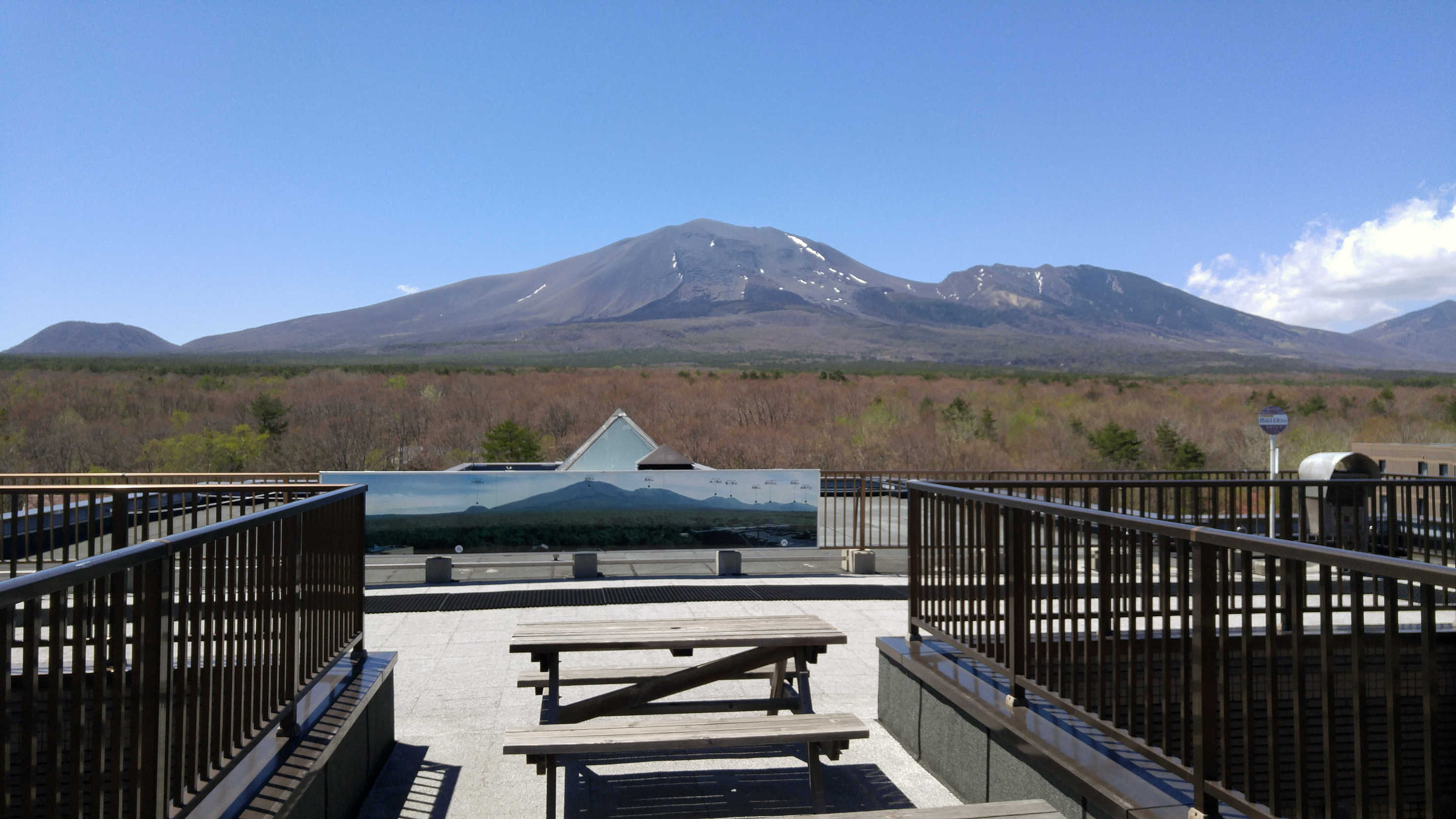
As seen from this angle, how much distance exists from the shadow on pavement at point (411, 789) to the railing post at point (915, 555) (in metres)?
2.31

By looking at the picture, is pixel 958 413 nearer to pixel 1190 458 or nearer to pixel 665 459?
pixel 1190 458

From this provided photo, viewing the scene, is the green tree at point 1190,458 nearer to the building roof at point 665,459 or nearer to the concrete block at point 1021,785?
the building roof at point 665,459

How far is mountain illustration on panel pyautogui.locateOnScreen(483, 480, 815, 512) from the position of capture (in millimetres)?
10250

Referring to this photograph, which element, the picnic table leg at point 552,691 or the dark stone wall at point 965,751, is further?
the picnic table leg at point 552,691

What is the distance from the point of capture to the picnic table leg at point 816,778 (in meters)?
3.70

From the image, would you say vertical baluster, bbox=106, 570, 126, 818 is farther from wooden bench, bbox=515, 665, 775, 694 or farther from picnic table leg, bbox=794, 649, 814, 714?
picnic table leg, bbox=794, 649, 814, 714

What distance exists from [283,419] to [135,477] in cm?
3616

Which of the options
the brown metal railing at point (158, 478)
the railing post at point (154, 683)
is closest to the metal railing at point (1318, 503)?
the railing post at point (154, 683)

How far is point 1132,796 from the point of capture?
2688mm

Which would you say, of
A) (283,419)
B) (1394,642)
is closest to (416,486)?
(1394,642)

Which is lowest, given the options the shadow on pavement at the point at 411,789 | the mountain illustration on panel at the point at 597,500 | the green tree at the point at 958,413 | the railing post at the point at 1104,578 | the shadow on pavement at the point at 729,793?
the shadow on pavement at the point at 729,793

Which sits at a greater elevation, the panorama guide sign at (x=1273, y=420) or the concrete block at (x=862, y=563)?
the panorama guide sign at (x=1273, y=420)

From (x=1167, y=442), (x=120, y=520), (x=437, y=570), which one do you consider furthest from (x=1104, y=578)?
(x=1167, y=442)

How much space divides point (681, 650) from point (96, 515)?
23.3ft
